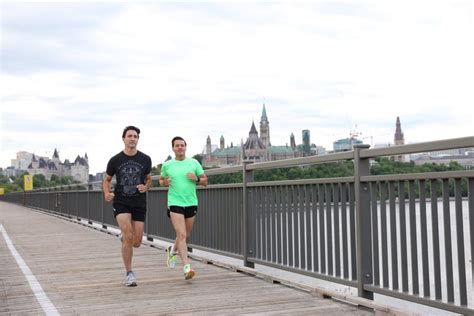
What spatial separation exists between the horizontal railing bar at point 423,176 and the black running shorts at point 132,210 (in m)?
2.77

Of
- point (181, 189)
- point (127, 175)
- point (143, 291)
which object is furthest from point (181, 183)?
point (143, 291)

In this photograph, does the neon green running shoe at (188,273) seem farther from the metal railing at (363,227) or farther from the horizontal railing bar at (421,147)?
the horizontal railing bar at (421,147)

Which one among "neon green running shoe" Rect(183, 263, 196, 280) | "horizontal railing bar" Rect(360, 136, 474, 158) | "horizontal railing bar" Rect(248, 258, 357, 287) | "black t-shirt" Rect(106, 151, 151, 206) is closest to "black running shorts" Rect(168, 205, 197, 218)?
"black t-shirt" Rect(106, 151, 151, 206)

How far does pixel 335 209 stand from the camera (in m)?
6.29

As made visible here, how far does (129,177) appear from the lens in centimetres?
739

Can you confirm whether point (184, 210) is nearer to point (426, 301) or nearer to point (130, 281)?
point (130, 281)

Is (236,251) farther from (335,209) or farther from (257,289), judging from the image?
(335,209)

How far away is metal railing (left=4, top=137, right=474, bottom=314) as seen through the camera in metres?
4.88

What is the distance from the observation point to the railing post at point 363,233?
5.89 meters

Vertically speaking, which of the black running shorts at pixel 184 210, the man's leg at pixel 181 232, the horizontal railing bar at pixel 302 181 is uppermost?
the horizontal railing bar at pixel 302 181

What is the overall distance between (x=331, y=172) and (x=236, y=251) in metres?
2.20

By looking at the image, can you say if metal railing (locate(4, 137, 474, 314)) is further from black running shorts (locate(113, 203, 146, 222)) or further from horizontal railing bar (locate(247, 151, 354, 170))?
black running shorts (locate(113, 203, 146, 222))

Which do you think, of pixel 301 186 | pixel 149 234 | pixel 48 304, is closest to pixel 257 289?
pixel 301 186

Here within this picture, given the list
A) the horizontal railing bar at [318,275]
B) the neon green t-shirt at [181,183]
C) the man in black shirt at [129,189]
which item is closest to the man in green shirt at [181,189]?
the neon green t-shirt at [181,183]
